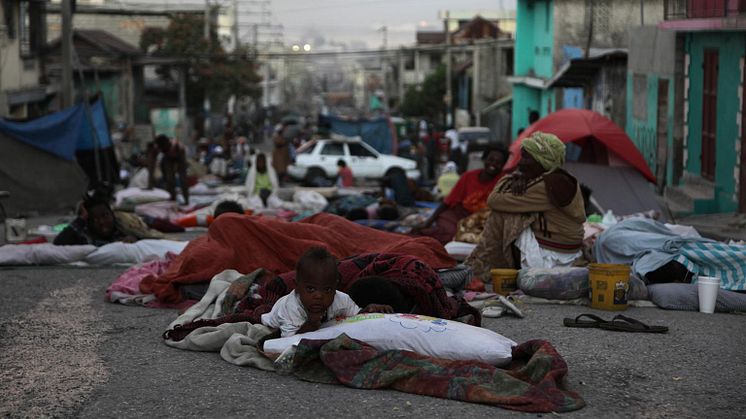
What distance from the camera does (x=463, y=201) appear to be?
12320mm

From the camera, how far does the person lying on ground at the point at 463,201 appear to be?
39.9 ft

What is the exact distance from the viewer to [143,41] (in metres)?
53.2

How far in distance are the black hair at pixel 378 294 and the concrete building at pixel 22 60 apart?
21145 millimetres

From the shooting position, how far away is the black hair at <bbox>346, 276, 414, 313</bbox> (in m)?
6.92

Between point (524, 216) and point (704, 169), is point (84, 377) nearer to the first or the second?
point (524, 216)

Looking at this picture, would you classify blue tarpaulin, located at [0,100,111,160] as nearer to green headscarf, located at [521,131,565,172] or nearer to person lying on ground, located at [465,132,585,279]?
person lying on ground, located at [465,132,585,279]

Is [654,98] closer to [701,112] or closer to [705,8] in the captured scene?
[701,112]

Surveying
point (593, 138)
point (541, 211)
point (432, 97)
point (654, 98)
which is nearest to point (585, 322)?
point (541, 211)

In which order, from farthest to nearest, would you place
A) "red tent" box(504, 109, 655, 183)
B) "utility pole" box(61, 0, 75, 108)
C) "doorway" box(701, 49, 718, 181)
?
1. "utility pole" box(61, 0, 75, 108)
2. "doorway" box(701, 49, 718, 181)
3. "red tent" box(504, 109, 655, 183)

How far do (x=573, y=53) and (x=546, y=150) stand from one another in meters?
19.9

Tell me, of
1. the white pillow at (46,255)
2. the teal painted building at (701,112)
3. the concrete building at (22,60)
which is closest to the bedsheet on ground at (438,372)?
the white pillow at (46,255)

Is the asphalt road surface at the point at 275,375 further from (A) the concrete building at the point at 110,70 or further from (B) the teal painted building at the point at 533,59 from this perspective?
(A) the concrete building at the point at 110,70

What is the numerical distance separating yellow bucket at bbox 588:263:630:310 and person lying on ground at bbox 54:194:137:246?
5.30m

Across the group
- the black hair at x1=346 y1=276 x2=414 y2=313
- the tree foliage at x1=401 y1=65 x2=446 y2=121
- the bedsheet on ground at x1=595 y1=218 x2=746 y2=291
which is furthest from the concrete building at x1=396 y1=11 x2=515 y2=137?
the black hair at x1=346 y1=276 x2=414 y2=313
